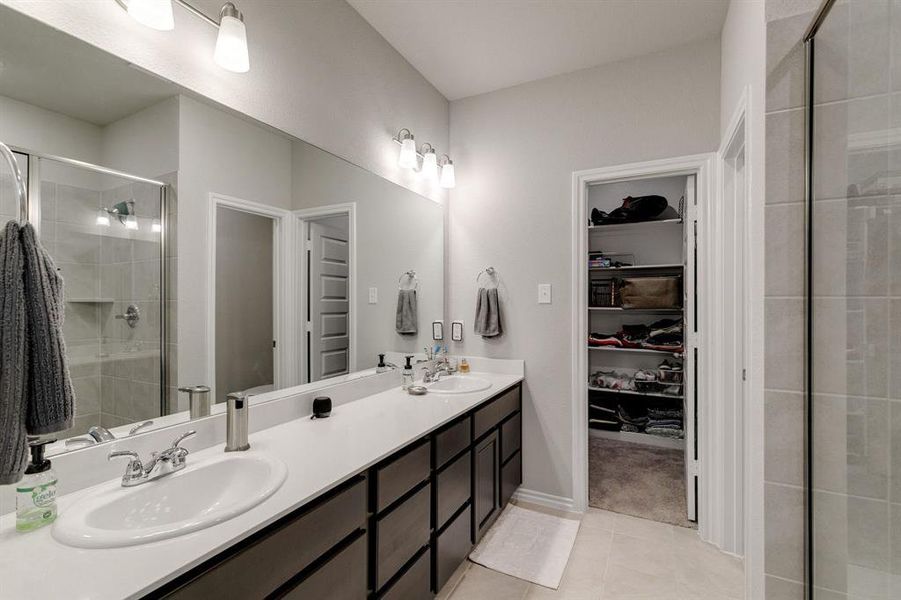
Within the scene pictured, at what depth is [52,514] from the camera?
34.9 inches

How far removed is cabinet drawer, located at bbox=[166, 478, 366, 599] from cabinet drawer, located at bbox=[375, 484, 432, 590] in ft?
0.46

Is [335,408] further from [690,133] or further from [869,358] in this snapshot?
[690,133]

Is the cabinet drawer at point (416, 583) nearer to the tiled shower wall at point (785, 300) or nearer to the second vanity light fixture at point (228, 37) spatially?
the tiled shower wall at point (785, 300)

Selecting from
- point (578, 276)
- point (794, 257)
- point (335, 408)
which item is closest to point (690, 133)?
point (578, 276)

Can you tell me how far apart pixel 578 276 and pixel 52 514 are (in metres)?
2.35

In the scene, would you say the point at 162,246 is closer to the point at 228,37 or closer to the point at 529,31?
the point at 228,37

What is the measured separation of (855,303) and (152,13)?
1.96 meters

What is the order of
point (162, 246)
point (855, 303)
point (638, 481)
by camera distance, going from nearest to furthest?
point (855, 303)
point (162, 246)
point (638, 481)

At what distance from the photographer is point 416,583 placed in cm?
150

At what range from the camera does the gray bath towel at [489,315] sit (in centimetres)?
263

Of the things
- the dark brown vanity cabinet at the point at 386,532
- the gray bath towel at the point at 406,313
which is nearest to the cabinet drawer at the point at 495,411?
the dark brown vanity cabinet at the point at 386,532

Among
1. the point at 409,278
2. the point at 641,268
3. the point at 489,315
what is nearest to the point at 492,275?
the point at 489,315

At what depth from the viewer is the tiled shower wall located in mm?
1160

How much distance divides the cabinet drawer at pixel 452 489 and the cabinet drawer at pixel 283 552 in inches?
19.5
